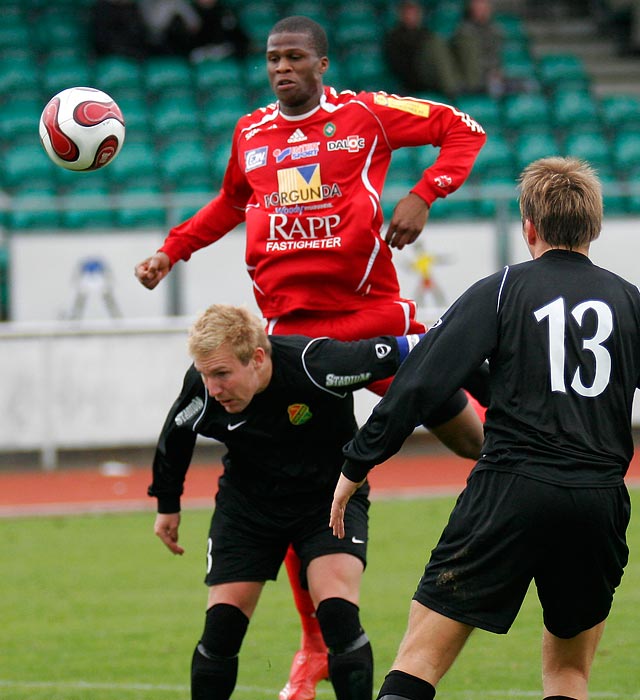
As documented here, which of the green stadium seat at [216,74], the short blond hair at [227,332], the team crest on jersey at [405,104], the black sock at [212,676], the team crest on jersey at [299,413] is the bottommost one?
the black sock at [212,676]

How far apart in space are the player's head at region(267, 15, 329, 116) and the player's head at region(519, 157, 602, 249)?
71.6 inches

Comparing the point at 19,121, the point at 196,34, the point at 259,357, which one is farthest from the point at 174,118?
the point at 259,357

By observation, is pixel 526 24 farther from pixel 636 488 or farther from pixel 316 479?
pixel 316 479

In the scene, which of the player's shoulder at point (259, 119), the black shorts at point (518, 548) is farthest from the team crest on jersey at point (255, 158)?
the black shorts at point (518, 548)

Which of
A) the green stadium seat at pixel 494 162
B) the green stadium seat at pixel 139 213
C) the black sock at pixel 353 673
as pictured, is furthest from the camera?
the green stadium seat at pixel 494 162

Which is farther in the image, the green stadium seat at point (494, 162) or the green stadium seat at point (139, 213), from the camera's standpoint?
the green stadium seat at point (494, 162)

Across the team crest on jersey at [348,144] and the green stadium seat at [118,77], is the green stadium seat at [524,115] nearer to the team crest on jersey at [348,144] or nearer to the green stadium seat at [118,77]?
the green stadium seat at [118,77]

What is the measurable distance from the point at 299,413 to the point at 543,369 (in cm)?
158

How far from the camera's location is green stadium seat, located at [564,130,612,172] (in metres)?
16.0

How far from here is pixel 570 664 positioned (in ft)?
13.9

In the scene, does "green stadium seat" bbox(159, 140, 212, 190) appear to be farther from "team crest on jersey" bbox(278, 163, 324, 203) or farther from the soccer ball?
"team crest on jersey" bbox(278, 163, 324, 203)

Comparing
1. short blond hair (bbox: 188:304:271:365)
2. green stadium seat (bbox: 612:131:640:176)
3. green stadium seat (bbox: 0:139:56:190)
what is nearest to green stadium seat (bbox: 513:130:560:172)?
green stadium seat (bbox: 612:131:640:176)

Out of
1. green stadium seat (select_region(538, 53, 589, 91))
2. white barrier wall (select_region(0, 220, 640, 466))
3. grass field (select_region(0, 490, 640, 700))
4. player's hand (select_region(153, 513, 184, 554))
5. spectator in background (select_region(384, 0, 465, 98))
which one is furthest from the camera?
green stadium seat (select_region(538, 53, 589, 91))

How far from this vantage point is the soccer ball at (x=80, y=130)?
5.77 meters
